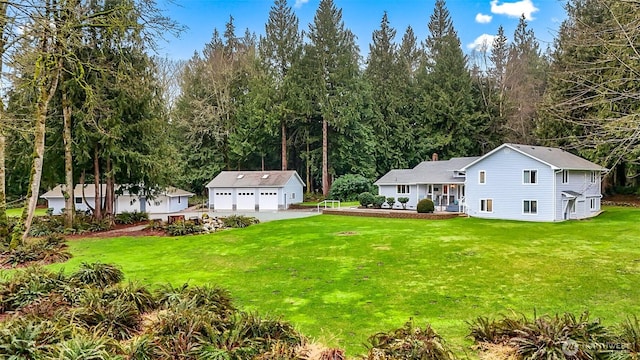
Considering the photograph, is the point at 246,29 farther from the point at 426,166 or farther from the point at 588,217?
the point at 588,217

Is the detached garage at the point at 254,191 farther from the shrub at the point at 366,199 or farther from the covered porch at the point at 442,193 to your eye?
the covered porch at the point at 442,193

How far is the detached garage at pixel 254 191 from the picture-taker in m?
34.5

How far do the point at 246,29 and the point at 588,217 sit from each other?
40.0 m

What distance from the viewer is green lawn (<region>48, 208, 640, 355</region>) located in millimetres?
8133

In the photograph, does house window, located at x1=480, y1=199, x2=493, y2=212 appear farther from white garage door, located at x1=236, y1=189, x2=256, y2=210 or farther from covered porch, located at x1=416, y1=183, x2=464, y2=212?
white garage door, located at x1=236, y1=189, x2=256, y2=210

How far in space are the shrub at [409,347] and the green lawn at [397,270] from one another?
72 cm

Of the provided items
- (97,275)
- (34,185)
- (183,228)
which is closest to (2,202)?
(34,185)

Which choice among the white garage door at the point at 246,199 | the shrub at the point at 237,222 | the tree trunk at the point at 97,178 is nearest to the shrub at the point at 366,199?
the white garage door at the point at 246,199

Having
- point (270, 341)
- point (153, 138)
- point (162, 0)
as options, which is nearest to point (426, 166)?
point (153, 138)

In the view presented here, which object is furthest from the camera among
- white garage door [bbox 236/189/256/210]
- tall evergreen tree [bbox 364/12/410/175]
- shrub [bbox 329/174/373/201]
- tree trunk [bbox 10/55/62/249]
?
tall evergreen tree [bbox 364/12/410/175]

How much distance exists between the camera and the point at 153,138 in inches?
938

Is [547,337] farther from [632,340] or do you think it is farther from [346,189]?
[346,189]

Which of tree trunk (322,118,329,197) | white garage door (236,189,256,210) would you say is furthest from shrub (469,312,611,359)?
tree trunk (322,118,329,197)

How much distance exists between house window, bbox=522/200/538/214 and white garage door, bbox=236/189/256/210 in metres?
20.6
